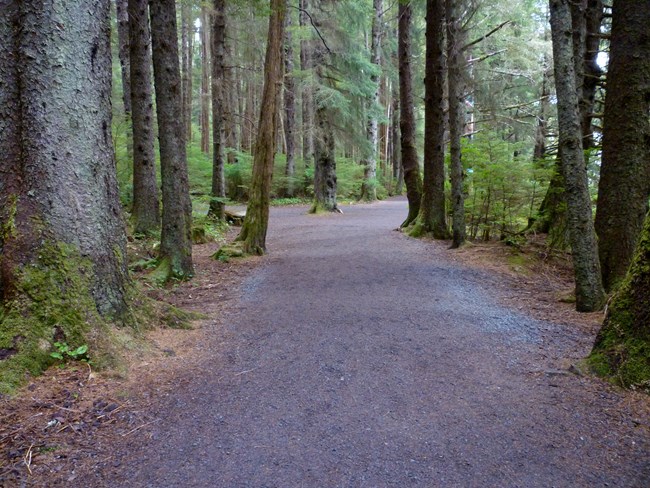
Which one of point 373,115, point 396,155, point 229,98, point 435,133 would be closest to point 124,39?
point 229,98

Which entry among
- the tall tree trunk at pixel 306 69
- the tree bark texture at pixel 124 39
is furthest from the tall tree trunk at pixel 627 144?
the tree bark texture at pixel 124 39

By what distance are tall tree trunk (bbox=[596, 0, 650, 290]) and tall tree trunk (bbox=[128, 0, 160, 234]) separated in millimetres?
9377

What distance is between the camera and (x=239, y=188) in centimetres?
2462

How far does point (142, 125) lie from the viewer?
11.1 meters

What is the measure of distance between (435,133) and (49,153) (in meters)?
10.3

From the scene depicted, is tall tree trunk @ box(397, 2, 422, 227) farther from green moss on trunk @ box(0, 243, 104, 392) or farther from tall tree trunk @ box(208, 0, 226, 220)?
green moss on trunk @ box(0, 243, 104, 392)

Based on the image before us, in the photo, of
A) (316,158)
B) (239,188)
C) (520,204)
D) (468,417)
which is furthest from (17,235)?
(239,188)

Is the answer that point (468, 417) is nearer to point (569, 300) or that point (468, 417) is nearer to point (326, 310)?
point (326, 310)

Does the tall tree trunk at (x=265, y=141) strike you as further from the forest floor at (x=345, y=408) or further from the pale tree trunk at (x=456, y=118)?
the forest floor at (x=345, y=408)

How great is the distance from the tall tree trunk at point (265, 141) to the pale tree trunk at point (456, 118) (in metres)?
3.88

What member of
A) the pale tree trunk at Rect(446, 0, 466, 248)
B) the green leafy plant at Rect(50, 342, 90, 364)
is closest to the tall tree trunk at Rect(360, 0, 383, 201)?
the pale tree trunk at Rect(446, 0, 466, 248)

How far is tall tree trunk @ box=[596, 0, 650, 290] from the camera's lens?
6.36 metres

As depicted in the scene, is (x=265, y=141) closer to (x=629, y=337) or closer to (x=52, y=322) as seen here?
(x=52, y=322)

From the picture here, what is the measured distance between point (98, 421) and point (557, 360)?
12.8 feet
